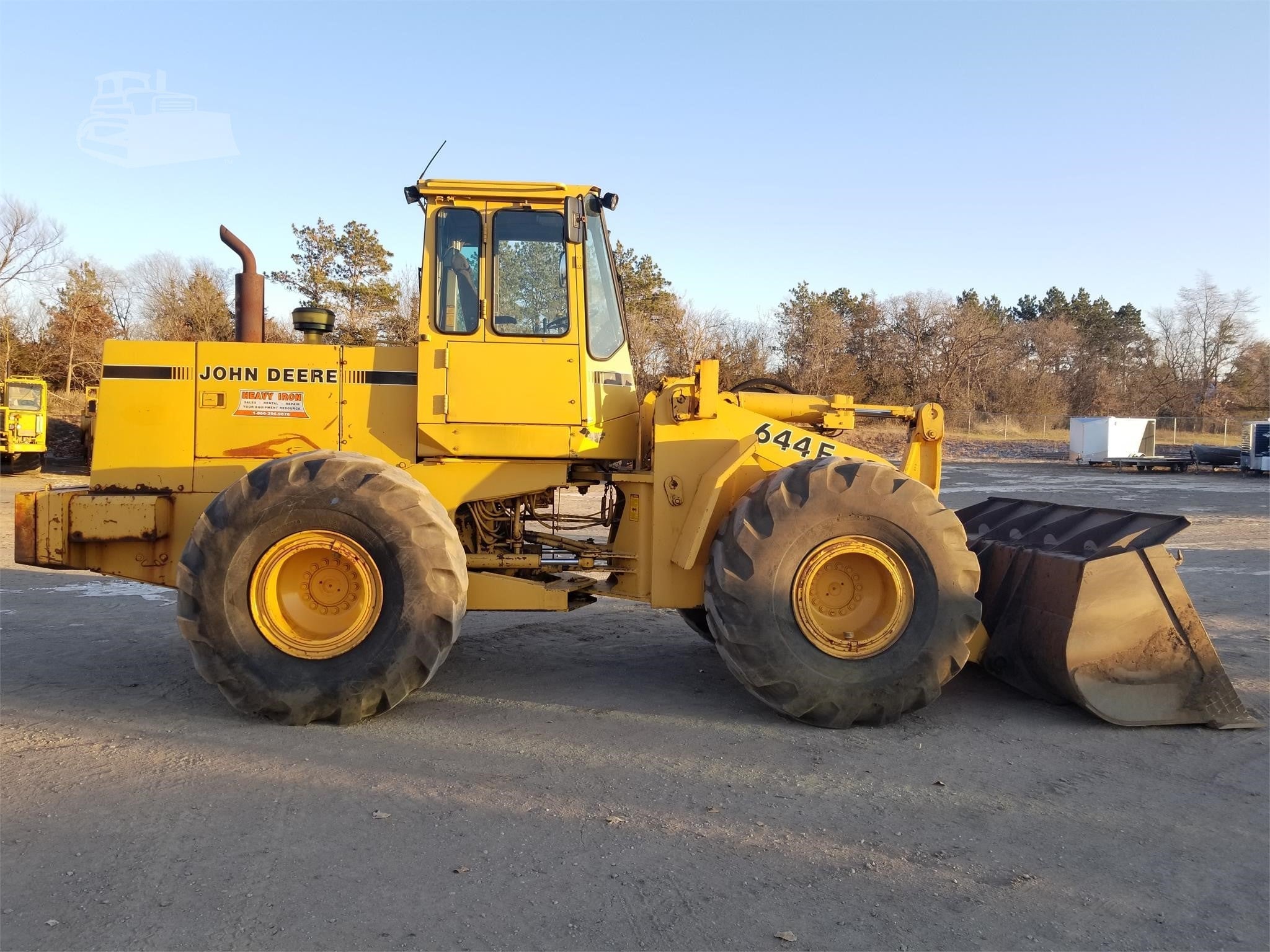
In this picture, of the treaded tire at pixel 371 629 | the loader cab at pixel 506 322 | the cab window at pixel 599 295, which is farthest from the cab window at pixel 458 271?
the treaded tire at pixel 371 629

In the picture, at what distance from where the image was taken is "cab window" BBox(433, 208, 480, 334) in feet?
18.4

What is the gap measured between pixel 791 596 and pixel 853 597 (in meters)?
0.47

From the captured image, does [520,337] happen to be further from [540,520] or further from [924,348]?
[924,348]

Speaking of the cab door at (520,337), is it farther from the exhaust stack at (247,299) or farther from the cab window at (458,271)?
the exhaust stack at (247,299)

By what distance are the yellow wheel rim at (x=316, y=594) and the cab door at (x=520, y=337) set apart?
1.13m

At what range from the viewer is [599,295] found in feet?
19.2

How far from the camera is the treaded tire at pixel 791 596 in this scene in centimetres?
496

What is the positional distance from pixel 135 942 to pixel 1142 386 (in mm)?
65639

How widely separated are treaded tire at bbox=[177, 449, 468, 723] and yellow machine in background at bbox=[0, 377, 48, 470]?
25188mm

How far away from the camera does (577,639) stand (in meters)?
7.26

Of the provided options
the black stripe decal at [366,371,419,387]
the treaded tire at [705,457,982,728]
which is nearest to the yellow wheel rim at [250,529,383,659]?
the black stripe decal at [366,371,419,387]

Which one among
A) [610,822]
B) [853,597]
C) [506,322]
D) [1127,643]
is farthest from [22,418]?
[1127,643]

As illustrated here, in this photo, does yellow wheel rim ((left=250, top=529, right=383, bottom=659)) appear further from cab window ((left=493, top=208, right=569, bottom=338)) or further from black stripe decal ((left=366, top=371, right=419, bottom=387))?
cab window ((left=493, top=208, right=569, bottom=338))

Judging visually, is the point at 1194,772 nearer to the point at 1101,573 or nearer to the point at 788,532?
the point at 1101,573
